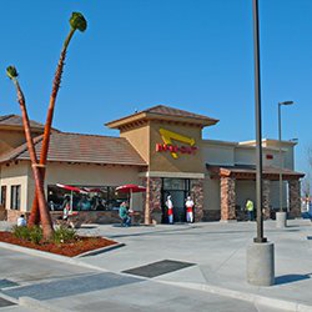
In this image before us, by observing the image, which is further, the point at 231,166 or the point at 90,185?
the point at 231,166

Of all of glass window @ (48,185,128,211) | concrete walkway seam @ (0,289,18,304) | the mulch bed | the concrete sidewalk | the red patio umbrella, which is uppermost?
the red patio umbrella

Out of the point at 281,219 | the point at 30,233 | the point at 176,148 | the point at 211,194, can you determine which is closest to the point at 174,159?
the point at 176,148

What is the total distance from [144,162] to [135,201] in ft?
8.36

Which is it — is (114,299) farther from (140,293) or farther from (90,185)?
(90,185)

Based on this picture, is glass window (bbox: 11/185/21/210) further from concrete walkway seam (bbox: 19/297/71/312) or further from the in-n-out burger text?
concrete walkway seam (bbox: 19/297/71/312)

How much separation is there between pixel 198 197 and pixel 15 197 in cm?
1188

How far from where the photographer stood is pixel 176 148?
30.3 meters

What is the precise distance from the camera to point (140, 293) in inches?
372

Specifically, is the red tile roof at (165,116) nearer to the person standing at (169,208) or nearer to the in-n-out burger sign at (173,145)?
the in-n-out burger sign at (173,145)

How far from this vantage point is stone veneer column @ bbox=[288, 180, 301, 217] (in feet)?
122

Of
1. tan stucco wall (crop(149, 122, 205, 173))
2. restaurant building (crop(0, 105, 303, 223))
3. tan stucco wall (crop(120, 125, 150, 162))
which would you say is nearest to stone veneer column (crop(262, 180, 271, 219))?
restaurant building (crop(0, 105, 303, 223))

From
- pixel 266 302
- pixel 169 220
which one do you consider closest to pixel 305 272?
pixel 266 302

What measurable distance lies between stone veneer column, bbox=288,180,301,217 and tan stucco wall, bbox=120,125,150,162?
13860 millimetres

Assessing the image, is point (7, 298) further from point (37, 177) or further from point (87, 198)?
point (87, 198)
